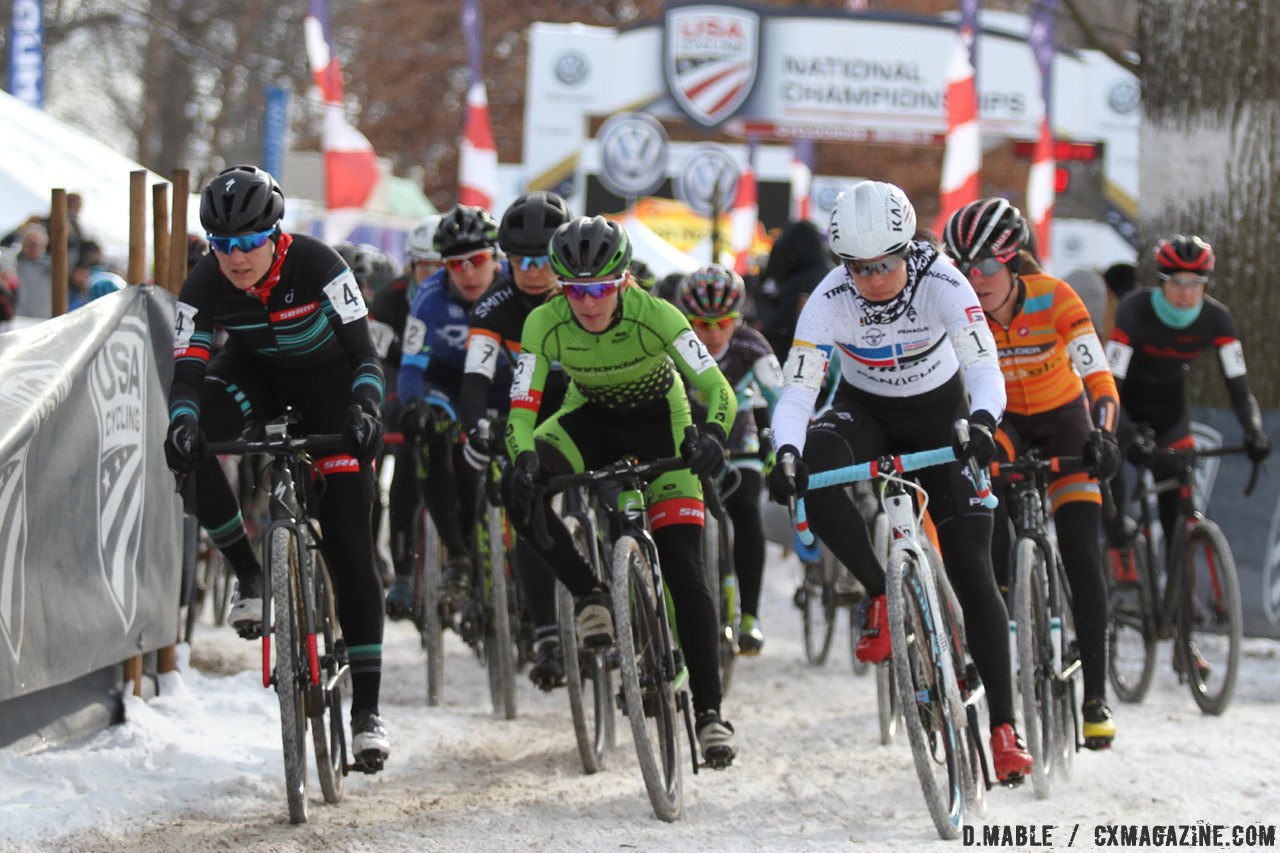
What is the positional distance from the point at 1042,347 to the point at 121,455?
3.90m

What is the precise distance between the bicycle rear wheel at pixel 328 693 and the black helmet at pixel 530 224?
2.02 metres

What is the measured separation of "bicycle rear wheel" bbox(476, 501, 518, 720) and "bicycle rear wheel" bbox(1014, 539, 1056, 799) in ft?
8.12

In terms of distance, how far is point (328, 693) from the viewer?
6211mm

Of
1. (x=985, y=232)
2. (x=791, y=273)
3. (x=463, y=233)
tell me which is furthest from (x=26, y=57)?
(x=985, y=232)

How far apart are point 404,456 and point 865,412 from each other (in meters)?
3.31

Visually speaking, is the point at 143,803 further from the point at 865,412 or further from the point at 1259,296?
the point at 1259,296

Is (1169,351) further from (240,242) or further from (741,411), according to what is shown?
(240,242)

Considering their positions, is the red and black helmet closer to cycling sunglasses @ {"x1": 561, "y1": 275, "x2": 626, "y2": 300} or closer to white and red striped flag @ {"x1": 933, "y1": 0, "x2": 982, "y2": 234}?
cycling sunglasses @ {"x1": 561, "y1": 275, "x2": 626, "y2": 300}

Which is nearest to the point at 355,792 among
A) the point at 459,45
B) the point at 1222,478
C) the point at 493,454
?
the point at 493,454

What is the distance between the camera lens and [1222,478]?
10.5m

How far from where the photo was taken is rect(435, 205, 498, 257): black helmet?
338 inches

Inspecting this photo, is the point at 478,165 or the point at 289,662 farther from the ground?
the point at 478,165

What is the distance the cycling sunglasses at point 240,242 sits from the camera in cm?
602

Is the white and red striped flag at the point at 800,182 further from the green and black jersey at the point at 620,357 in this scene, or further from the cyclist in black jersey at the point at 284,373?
the cyclist in black jersey at the point at 284,373
